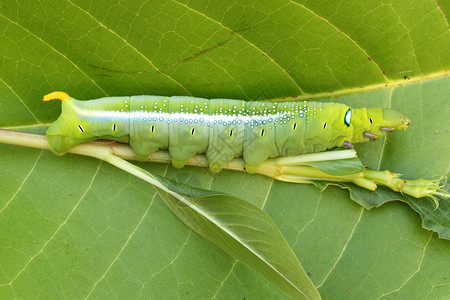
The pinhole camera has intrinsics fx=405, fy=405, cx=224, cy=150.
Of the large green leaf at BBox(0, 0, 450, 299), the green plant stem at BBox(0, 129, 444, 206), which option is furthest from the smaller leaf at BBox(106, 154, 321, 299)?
the large green leaf at BBox(0, 0, 450, 299)

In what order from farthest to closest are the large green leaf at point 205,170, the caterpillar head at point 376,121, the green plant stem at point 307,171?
the caterpillar head at point 376,121, the green plant stem at point 307,171, the large green leaf at point 205,170

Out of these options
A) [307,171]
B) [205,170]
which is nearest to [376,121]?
[307,171]

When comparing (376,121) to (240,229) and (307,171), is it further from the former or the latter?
(240,229)

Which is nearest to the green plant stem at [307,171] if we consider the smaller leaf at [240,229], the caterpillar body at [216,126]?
the caterpillar body at [216,126]

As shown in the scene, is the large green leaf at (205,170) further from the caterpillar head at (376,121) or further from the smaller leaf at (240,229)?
the smaller leaf at (240,229)

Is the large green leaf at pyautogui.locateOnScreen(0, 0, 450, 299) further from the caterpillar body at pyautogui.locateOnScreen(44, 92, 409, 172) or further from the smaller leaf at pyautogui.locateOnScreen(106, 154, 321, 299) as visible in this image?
the smaller leaf at pyautogui.locateOnScreen(106, 154, 321, 299)

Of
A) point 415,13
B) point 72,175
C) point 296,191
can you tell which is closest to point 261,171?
point 296,191

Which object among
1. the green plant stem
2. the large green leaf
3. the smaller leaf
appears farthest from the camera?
the green plant stem

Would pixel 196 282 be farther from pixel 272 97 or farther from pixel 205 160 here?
pixel 272 97
